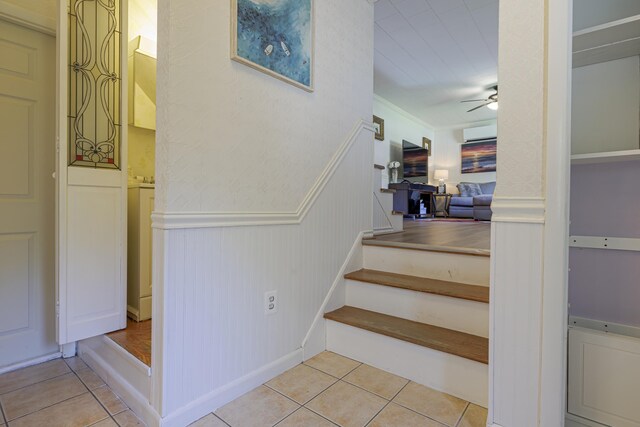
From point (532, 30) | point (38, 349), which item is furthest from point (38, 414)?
point (532, 30)

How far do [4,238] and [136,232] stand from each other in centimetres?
62

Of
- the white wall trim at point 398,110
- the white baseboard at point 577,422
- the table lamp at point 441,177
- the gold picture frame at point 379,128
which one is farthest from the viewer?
the table lamp at point 441,177

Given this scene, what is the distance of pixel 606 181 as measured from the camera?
133cm

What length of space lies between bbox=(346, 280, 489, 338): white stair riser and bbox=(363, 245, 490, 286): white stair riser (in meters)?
0.25

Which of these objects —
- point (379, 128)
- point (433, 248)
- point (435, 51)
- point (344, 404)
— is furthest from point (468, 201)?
point (344, 404)

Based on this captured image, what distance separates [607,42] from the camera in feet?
3.95

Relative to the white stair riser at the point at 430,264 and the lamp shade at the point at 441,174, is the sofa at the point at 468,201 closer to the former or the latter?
the lamp shade at the point at 441,174

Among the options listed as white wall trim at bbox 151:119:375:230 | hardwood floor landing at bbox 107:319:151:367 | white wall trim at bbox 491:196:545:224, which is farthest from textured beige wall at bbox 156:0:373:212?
white wall trim at bbox 491:196:545:224

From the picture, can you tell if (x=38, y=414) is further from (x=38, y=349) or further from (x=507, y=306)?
(x=507, y=306)

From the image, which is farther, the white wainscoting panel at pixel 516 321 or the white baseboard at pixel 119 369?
the white baseboard at pixel 119 369

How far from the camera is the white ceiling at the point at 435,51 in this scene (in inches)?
121

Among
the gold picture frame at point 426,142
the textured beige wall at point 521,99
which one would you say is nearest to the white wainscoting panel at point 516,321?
the textured beige wall at point 521,99

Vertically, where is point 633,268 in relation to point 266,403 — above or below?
above

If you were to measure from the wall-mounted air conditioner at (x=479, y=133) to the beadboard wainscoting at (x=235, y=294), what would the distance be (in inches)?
247
